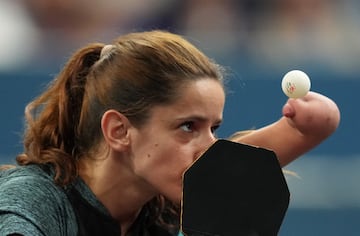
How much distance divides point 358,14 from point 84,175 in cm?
122

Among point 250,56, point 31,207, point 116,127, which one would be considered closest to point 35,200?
point 31,207

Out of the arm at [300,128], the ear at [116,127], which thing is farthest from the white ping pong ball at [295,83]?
the ear at [116,127]

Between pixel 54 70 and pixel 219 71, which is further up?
pixel 219 71

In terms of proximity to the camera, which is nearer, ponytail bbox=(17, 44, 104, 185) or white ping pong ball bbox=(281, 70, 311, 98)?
white ping pong ball bbox=(281, 70, 311, 98)

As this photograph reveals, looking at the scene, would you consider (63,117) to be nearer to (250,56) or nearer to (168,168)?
(168,168)

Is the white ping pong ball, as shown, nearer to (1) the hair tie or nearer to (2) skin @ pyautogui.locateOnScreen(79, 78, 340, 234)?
(2) skin @ pyautogui.locateOnScreen(79, 78, 340, 234)

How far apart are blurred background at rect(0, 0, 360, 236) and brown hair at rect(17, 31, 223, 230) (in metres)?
0.81

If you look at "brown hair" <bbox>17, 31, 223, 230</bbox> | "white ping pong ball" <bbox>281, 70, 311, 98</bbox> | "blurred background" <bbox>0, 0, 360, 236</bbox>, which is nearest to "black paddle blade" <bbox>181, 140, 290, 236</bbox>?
"white ping pong ball" <bbox>281, 70, 311, 98</bbox>

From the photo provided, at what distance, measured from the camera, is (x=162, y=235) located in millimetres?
1271

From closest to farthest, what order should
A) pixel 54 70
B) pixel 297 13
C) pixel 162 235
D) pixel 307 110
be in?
1. pixel 307 110
2. pixel 162 235
3. pixel 54 70
4. pixel 297 13

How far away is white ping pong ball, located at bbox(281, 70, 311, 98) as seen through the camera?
1.03m

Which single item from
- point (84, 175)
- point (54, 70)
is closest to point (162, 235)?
point (84, 175)

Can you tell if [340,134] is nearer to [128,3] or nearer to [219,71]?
[128,3]

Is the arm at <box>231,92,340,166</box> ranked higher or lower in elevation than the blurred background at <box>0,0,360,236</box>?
higher
